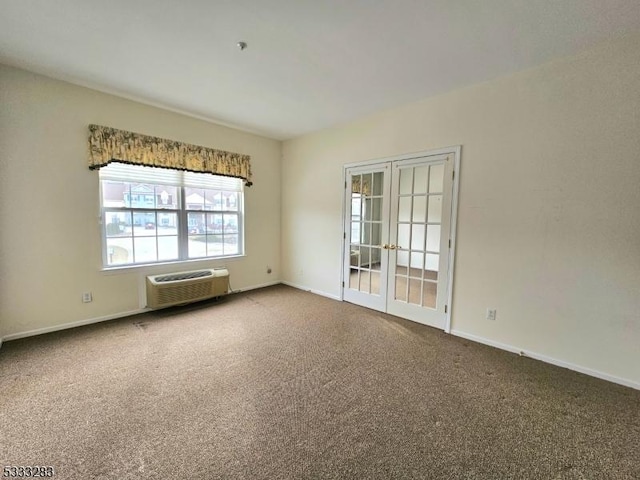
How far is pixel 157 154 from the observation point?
3.57 metres

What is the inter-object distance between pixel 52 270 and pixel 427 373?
4018mm

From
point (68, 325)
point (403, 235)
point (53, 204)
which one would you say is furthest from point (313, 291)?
point (53, 204)

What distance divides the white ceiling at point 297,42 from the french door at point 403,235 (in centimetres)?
93

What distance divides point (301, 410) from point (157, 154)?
348 centimetres

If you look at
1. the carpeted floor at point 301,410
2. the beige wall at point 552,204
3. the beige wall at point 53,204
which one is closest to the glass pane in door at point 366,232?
the beige wall at point 552,204

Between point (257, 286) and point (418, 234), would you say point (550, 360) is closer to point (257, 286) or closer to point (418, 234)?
point (418, 234)

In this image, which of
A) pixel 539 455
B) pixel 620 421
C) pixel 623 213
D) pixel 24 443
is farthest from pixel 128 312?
pixel 623 213

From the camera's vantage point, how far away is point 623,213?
2.21 meters

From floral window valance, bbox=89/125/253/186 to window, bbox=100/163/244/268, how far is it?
137 mm

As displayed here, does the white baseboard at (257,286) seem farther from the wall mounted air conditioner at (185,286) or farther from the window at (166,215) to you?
the window at (166,215)

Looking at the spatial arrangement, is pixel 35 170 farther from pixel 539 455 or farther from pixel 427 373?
pixel 539 455

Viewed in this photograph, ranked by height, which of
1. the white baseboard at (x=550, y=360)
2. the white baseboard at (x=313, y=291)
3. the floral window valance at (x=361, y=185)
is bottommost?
the white baseboard at (x=550, y=360)

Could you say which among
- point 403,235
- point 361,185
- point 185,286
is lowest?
point 185,286

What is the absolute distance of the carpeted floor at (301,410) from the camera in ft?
4.91
